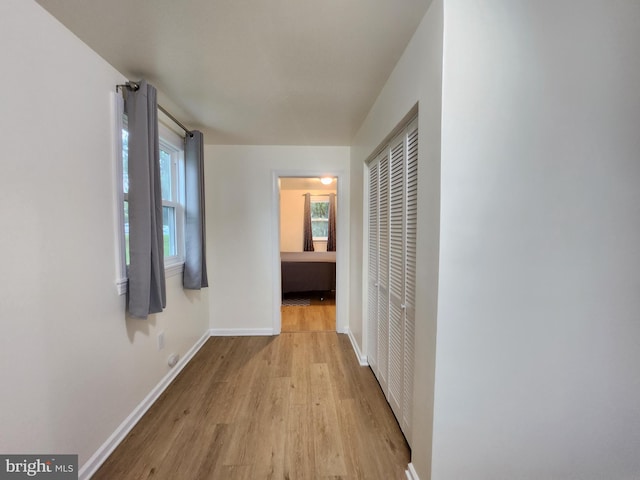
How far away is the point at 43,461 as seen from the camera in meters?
1.11

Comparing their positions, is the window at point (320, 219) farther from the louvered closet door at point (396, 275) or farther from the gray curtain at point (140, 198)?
the gray curtain at point (140, 198)

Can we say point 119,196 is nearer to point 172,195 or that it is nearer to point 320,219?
point 172,195

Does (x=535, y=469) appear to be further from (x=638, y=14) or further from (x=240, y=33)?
(x=240, y=33)

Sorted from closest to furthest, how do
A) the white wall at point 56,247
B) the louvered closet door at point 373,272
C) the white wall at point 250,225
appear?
1. the white wall at point 56,247
2. the louvered closet door at point 373,272
3. the white wall at point 250,225

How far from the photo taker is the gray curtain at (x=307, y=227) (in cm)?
686

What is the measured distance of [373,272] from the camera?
7.18ft

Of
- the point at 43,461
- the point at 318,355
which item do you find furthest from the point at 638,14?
the point at 43,461

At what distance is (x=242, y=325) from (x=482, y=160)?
9.60 ft

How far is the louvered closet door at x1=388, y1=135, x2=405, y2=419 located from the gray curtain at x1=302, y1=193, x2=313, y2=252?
5.19 m

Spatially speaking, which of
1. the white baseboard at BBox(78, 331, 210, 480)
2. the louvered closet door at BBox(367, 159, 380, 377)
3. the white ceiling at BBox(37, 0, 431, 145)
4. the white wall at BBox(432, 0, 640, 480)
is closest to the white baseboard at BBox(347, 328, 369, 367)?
the louvered closet door at BBox(367, 159, 380, 377)

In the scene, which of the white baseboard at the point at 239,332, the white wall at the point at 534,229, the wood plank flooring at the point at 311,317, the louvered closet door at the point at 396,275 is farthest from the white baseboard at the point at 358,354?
the white wall at the point at 534,229

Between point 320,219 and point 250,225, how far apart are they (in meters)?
4.12

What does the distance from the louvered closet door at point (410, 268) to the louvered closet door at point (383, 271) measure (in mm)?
338

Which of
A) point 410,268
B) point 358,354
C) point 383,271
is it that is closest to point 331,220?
point 358,354
